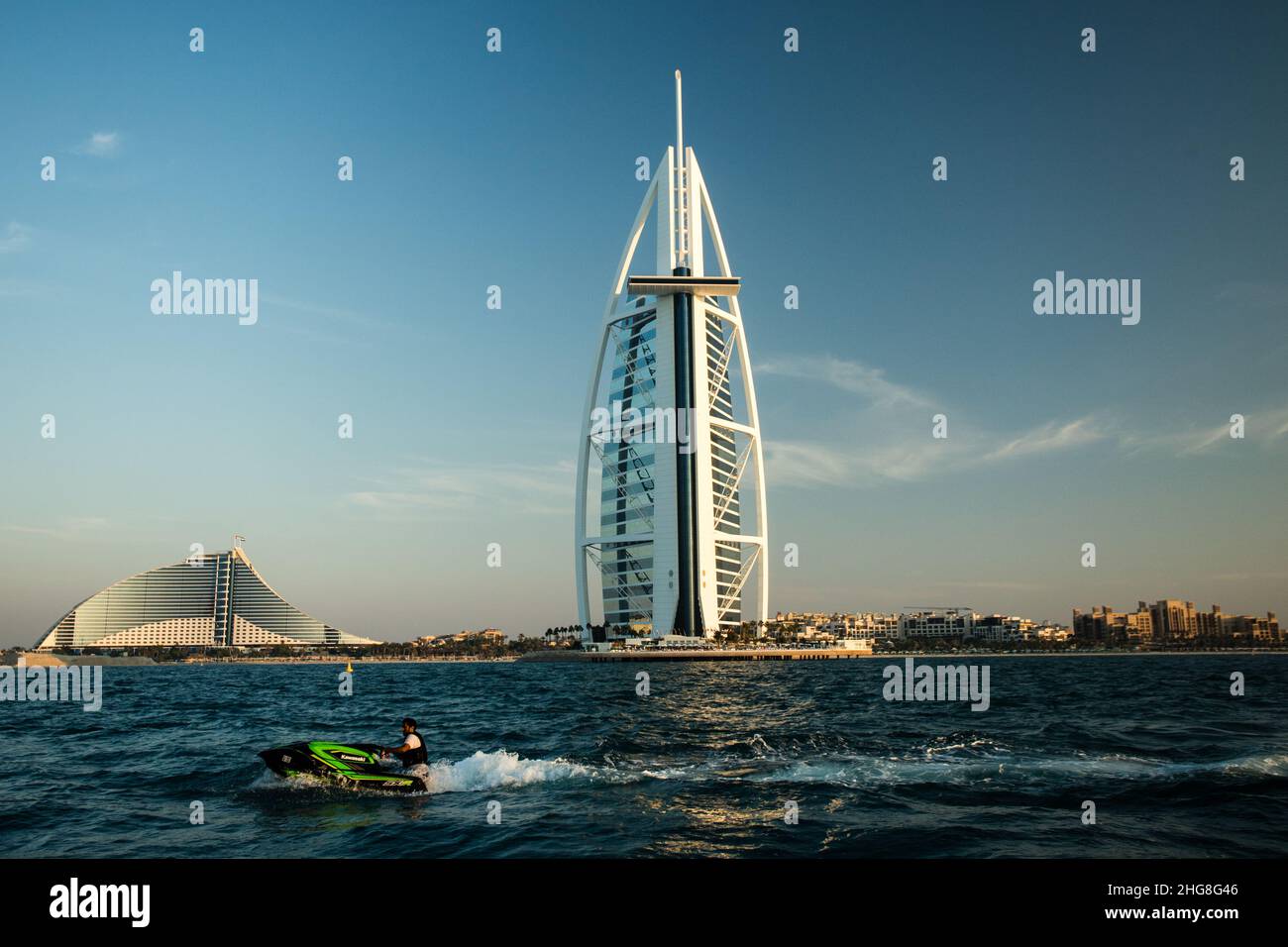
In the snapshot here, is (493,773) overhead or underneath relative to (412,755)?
underneath

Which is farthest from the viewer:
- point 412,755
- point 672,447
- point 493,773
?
point 672,447

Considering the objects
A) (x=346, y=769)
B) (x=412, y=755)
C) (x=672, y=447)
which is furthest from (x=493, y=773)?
(x=672, y=447)

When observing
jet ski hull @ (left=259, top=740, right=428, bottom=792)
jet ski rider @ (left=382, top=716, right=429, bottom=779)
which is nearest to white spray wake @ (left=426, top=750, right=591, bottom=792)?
jet ski rider @ (left=382, top=716, right=429, bottom=779)

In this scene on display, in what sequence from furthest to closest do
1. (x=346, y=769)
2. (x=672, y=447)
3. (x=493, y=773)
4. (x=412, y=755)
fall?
(x=672, y=447) → (x=493, y=773) → (x=412, y=755) → (x=346, y=769)

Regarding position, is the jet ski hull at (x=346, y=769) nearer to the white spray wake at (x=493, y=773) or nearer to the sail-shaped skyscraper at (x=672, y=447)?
the white spray wake at (x=493, y=773)

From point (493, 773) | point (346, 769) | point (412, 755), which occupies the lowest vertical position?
point (493, 773)

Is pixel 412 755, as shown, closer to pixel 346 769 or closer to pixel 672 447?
pixel 346 769

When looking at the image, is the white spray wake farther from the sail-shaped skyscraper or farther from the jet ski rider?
the sail-shaped skyscraper
